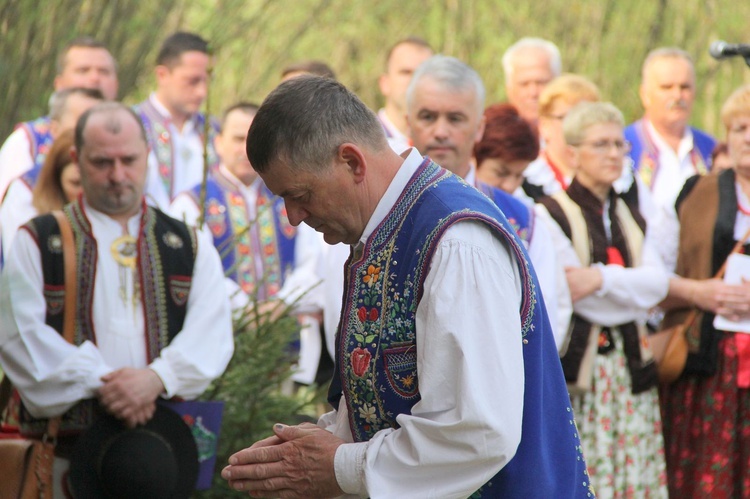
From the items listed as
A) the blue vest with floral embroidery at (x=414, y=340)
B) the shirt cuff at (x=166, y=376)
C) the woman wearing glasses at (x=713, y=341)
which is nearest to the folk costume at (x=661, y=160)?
the woman wearing glasses at (x=713, y=341)

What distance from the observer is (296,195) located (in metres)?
2.72

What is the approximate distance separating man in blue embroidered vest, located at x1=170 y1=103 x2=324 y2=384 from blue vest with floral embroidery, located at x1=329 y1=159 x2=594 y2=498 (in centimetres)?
399

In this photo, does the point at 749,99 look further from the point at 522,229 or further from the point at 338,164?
the point at 338,164

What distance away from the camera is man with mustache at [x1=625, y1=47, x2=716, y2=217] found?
792 centimetres

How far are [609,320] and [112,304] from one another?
227 centimetres

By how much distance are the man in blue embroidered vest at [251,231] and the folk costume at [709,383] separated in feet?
6.68

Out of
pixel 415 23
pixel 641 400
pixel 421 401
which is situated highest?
pixel 415 23

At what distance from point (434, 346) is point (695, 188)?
155 inches

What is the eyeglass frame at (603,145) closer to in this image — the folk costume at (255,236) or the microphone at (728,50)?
the microphone at (728,50)

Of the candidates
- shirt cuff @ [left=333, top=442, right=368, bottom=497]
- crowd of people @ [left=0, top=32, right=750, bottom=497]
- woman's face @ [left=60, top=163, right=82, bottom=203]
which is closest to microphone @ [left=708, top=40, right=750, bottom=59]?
crowd of people @ [left=0, top=32, right=750, bottom=497]

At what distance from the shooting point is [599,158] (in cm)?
576

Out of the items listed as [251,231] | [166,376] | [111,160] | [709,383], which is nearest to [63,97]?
[251,231]

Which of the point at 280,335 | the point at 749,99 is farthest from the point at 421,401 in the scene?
the point at 749,99

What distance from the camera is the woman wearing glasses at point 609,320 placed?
5559mm
